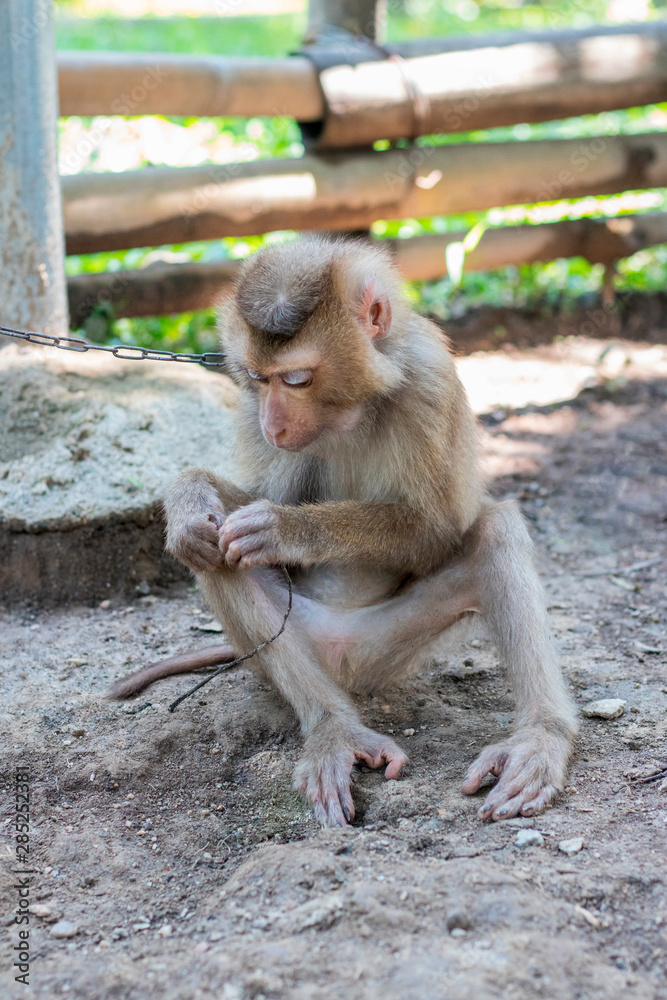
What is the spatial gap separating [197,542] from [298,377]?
26.6 inches

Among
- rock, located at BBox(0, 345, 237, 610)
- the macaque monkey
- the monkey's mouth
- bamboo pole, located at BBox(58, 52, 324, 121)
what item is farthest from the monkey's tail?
bamboo pole, located at BBox(58, 52, 324, 121)

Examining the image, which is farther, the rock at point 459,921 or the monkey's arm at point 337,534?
the monkey's arm at point 337,534

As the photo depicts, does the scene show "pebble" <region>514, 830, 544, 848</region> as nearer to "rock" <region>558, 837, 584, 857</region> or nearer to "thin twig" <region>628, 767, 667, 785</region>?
"rock" <region>558, 837, 584, 857</region>

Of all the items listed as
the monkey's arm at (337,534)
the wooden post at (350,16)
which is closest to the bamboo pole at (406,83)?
the wooden post at (350,16)

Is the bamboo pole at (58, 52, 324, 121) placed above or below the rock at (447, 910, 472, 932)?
above

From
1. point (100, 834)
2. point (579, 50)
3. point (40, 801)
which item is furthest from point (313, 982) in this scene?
point (579, 50)

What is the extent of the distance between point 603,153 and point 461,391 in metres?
5.62

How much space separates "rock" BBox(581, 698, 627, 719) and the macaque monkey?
31 centimetres

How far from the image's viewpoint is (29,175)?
500 centimetres

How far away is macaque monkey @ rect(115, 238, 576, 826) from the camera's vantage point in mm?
3135

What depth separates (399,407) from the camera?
3.40m

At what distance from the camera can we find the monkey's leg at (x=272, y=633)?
3.29 metres

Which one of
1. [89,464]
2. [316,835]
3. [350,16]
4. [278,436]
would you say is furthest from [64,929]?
[350,16]

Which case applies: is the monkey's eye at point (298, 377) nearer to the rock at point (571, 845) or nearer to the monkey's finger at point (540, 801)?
the monkey's finger at point (540, 801)
